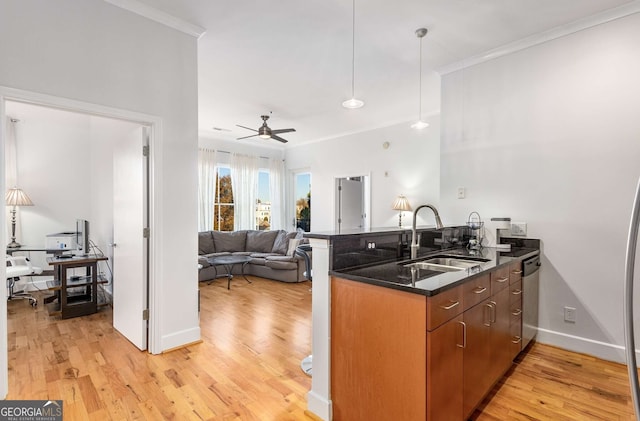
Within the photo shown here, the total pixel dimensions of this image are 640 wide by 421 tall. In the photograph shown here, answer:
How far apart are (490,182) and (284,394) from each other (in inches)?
113

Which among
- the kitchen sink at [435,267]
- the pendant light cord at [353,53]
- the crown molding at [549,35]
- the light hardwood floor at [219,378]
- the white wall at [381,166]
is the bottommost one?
the light hardwood floor at [219,378]

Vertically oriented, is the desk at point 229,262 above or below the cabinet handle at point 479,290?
below

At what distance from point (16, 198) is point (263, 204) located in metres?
4.45

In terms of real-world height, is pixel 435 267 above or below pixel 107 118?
below

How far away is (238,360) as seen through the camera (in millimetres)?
2641

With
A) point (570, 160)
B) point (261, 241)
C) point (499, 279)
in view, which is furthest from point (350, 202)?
point (499, 279)

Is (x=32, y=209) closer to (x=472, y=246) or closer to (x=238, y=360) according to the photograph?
(x=238, y=360)

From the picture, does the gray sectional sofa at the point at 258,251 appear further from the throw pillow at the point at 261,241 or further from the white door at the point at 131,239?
the white door at the point at 131,239

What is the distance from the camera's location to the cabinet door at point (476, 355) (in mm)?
1777

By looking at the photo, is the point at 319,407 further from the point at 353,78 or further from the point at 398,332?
the point at 353,78

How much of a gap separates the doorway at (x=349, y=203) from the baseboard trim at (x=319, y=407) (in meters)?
4.95

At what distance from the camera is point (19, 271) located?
3.86 meters

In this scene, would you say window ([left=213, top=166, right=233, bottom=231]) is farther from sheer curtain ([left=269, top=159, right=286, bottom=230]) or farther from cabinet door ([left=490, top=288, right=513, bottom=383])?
cabinet door ([left=490, top=288, right=513, bottom=383])

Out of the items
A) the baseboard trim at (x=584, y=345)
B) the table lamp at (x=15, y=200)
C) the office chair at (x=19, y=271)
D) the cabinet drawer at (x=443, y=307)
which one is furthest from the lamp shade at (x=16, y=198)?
the baseboard trim at (x=584, y=345)
